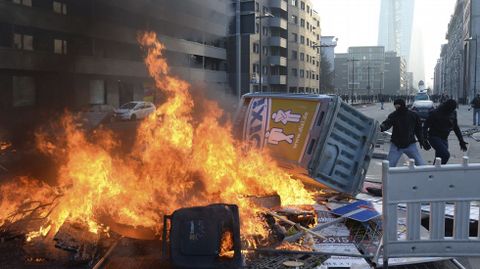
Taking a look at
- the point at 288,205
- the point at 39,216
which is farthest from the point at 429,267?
the point at 39,216

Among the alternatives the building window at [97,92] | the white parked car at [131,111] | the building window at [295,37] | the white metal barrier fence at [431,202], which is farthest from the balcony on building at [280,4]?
the white metal barrier fence at [431,202]

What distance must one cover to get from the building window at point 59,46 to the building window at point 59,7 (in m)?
0.25

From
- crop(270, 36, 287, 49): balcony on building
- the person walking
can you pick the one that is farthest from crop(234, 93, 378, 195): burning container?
crop(270, 36, 287, 49): balcony on building

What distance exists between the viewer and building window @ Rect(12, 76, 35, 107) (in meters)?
3.80

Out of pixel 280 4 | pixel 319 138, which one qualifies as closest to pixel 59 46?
pixel 319 138

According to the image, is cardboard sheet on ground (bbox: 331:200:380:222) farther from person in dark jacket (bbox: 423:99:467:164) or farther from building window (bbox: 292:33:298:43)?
building window (bbox: 292:33:298:43)

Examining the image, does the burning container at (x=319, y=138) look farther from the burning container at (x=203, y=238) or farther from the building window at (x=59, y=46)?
the building window at (x=59, y=46)

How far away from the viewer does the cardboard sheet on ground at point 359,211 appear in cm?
452

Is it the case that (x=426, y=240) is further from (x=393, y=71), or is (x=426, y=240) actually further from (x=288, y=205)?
(x=393, y=71)

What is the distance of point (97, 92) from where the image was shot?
4336 mm

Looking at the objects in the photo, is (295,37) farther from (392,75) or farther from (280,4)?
(392,75)

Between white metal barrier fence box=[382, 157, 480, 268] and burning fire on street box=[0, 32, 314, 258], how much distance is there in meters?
1.15

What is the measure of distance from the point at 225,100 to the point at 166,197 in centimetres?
346

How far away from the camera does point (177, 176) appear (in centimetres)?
451
